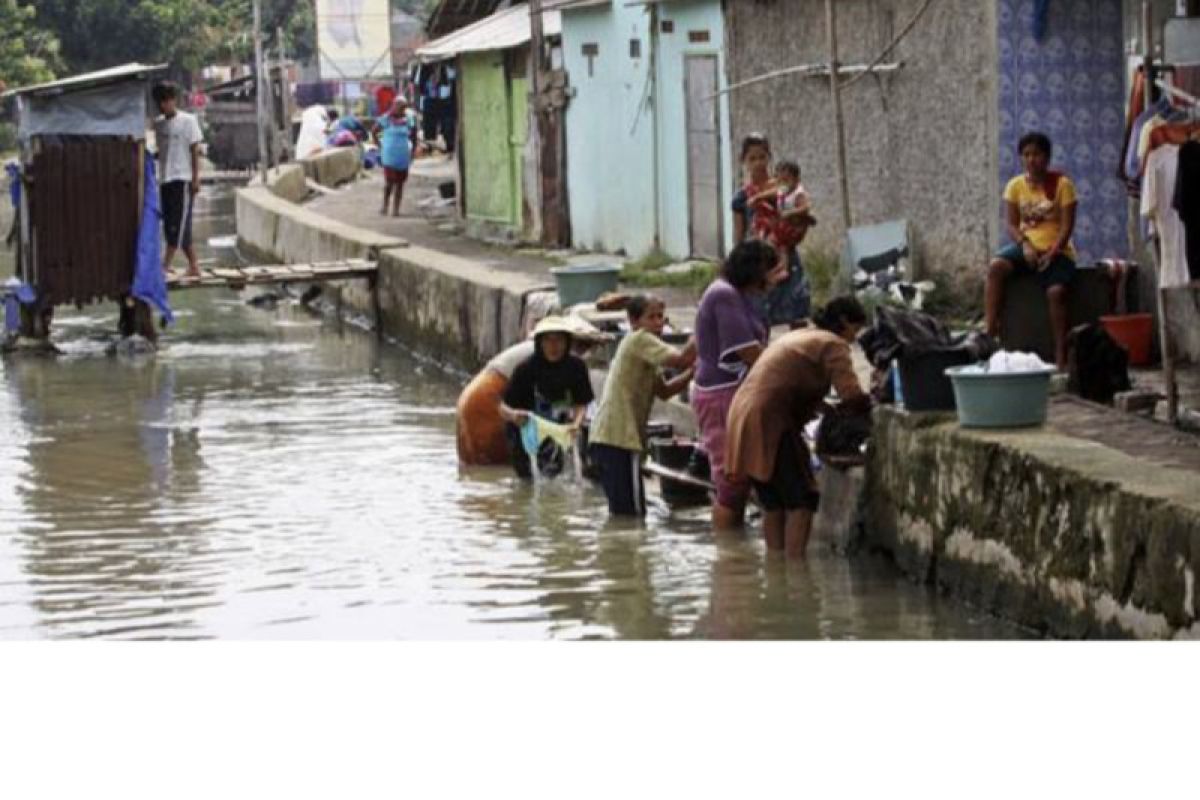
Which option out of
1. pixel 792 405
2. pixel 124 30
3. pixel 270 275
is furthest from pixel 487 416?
pixel 124 30

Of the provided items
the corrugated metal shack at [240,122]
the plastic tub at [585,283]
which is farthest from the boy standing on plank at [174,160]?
the corrugated metal shack at [240,122]

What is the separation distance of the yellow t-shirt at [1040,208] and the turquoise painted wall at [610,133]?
935 cm

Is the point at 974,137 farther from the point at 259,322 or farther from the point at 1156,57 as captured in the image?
the point at 259,322

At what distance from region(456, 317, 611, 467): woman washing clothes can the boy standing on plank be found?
23.4ft

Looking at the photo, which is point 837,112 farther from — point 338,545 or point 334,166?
point 334,166

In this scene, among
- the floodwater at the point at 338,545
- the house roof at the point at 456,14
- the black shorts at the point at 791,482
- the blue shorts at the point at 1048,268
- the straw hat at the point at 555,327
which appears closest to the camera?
the floodwater at the point at 338,545

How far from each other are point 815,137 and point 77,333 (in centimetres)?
780

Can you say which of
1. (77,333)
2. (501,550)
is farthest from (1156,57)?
(77,333)

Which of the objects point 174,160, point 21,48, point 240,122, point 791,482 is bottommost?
point 791,482

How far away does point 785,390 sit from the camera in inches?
464

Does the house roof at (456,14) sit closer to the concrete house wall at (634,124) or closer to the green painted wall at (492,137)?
the green painted wall at (492,137)

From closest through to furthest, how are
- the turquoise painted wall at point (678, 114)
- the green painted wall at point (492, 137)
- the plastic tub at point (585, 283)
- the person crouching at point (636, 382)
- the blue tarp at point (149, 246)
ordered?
the person crouching at point (636, 382)
the plastic tub at point (585, 283)
the turquoise painted wall at point (678, 114)
the blue tarp at point (149, 246)
the green painted wall at point (492, 137)

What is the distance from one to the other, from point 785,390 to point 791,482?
0.46 metres

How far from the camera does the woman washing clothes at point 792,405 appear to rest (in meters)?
11.8
